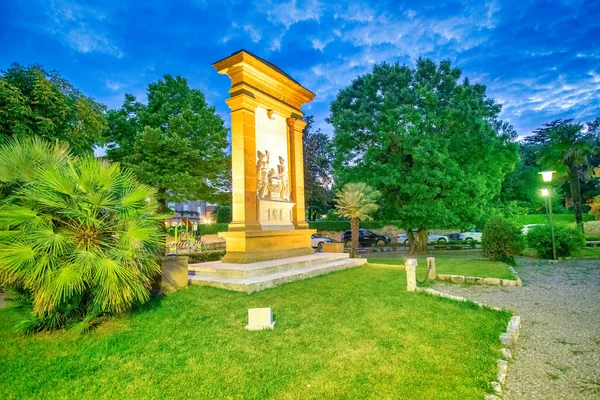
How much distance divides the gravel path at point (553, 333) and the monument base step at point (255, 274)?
3.62m

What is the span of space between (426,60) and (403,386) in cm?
2027

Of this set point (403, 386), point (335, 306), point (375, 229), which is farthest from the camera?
point (375, 229)

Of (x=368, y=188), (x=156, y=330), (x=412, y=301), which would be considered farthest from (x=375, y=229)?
(x=156, y=330)

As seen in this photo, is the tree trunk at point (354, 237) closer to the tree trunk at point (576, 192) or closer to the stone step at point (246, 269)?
the stone step at point (246, 269)

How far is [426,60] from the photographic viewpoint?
19391 mm

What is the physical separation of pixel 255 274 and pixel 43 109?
7138mm

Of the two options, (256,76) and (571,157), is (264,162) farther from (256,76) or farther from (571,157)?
(571,157)

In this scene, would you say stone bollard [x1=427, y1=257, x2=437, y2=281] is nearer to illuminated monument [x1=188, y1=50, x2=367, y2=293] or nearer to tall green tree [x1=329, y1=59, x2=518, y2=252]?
illuminated monument [x1=188, y1=50, x2=367, y2=293]

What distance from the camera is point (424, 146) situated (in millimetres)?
16938

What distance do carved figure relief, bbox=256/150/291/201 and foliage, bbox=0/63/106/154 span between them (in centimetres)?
516

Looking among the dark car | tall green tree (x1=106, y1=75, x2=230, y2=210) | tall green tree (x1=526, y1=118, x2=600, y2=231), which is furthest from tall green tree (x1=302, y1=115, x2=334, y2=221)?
tall green tree (x1=526, y1=118, x2=600, y2=231)

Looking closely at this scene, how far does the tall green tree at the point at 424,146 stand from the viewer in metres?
17.1

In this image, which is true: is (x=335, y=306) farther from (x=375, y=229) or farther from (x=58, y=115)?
(x=375, y=229)

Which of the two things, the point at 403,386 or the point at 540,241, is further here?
the point at 540,241
